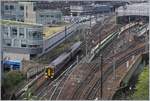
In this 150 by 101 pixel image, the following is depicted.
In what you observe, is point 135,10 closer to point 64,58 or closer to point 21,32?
point 64,58

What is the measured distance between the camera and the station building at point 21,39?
6.13 metres

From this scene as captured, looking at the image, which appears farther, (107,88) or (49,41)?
(49,41)

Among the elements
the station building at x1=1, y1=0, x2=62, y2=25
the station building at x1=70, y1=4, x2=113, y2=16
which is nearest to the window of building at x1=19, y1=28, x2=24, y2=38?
the station building at x1=1, y1=0, x2=62, y2=25

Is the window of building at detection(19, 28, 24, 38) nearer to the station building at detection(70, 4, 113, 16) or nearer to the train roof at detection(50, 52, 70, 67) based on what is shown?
the train roof at detection(50, 52, 70, 67)

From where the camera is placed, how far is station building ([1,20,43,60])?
613 cm

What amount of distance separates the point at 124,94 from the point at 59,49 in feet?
9.48

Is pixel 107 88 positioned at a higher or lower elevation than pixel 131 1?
lower

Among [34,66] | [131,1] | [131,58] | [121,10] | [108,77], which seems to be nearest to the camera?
[108,77]

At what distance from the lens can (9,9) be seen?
746 centimetres

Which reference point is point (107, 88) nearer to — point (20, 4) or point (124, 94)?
point (124, 94)

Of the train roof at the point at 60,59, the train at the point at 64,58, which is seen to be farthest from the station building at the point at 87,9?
the train roof at the point at 60,59

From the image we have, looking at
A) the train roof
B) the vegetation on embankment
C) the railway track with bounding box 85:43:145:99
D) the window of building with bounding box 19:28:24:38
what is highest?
the window of building with bounding box 19:28:24:38

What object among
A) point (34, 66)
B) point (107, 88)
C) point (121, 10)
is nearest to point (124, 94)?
point (107, 88)

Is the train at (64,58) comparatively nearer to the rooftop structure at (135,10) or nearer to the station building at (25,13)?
the station building at (25,13)
